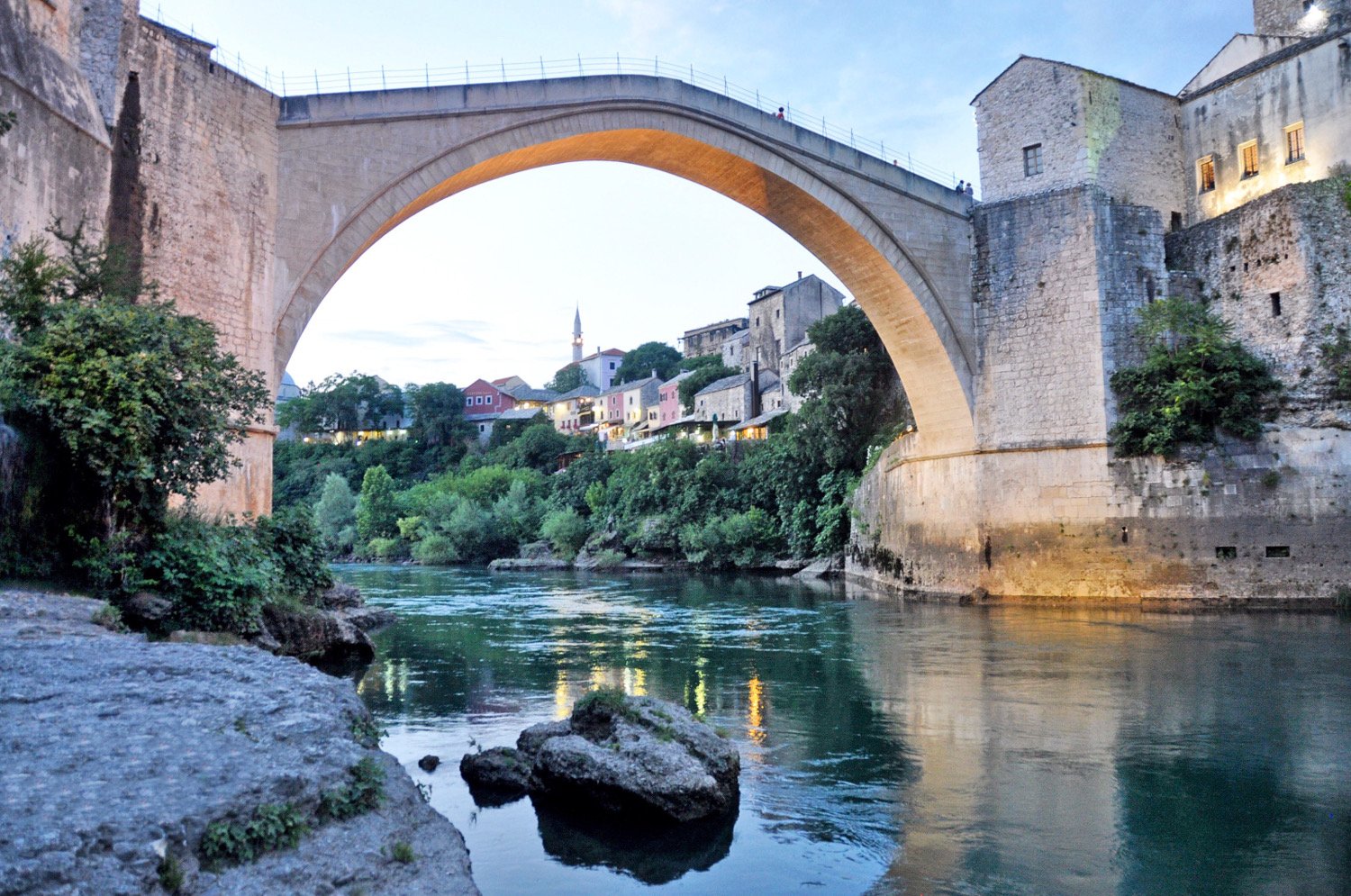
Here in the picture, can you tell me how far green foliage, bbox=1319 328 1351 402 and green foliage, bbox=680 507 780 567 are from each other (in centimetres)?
1594

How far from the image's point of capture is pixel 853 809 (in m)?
5.32

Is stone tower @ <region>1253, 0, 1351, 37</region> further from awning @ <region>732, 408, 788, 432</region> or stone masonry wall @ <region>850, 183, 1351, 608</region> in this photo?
awning @ <region>732, 408, 788, 432</region>

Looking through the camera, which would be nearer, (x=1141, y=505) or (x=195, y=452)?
(x=195, y=452)

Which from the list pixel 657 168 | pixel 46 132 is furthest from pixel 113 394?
pixel 657 168

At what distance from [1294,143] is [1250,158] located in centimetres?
70

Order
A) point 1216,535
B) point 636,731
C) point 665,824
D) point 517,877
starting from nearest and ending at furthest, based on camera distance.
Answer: point 517,877 → point 665,824 → point 636,731 → point 1216,535

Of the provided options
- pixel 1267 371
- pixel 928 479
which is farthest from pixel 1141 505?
pixel 928 479

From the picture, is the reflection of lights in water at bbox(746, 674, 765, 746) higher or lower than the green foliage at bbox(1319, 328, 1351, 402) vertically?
lower

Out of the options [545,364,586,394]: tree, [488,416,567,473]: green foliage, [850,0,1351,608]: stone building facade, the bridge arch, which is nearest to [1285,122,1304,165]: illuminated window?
[850,0,1351,608]: stone building facade

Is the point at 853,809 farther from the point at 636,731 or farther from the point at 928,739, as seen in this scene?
the point at 928,739

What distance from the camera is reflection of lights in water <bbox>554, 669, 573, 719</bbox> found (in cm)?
770

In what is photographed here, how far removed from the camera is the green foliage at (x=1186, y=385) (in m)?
14.7

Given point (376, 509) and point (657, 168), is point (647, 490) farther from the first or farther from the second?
point (657, 168)

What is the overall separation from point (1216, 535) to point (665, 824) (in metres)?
12.5
